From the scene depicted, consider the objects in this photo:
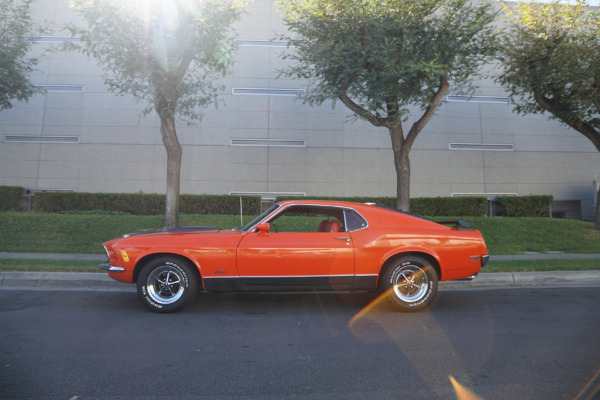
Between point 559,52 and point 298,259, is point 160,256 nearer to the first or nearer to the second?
point 298,259

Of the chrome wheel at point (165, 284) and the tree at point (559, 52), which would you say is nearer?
the chrome wheel at point (165, 284)

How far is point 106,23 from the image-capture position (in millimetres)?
9391

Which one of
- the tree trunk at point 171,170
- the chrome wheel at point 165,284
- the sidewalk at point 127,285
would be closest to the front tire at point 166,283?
the chrome wheel at point 165,284

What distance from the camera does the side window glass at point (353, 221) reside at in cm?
560

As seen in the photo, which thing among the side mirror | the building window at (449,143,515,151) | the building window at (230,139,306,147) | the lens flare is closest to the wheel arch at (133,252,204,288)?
the side mirror

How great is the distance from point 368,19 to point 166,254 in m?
7.45

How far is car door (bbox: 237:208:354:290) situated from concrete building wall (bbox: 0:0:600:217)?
39.4ft

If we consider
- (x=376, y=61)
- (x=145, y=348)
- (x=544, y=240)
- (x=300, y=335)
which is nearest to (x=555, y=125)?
(x=544, y=240)

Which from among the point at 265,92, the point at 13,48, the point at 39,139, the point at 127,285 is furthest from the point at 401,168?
the point at 39,139

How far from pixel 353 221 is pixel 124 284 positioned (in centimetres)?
430

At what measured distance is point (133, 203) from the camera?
14867mm

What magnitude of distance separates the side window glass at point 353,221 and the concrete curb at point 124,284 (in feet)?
8.88

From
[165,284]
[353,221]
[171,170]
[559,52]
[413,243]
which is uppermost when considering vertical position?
[559,52]

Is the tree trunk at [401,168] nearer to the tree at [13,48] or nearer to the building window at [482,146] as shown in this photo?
the building window at [482,146]
